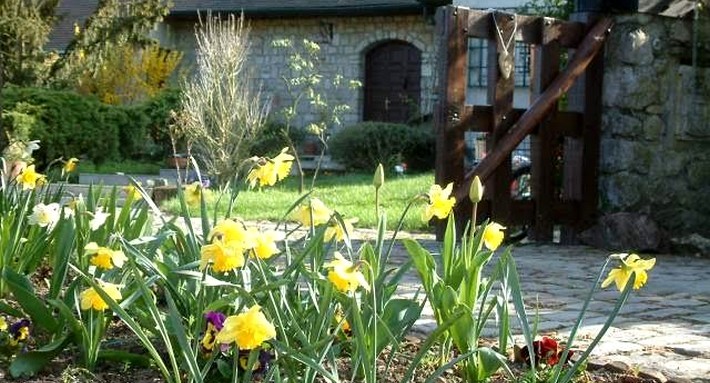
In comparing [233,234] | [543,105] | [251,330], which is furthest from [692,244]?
[251,330]

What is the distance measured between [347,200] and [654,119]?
16.8 feet

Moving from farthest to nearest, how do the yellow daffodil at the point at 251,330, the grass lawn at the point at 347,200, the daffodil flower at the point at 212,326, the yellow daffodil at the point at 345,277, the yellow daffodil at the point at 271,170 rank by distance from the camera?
1. the grass lawn at the point at 347,200
2. the yellow daffodil at the point at 271,170
3. the daffodil flower at the point at 212,326
4. the yellow daffodil at the point at 345,277
5. the yellow daffodil at the point at 251,330

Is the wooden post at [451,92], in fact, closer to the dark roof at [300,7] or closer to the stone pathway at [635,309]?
the stone pathway at [635,309]

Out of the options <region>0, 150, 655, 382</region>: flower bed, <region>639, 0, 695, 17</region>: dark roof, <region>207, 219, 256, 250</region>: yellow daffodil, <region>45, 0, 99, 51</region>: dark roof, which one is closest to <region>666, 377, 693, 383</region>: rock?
<region>0, 150, 655, 382</region>: flower bed

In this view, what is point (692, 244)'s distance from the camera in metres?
7.95

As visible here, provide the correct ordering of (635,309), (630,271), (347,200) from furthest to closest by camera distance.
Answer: (347,200) < (635,309) < (630,271)

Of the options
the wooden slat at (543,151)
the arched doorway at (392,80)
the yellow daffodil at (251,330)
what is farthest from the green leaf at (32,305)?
the arched doorway at (392,80)

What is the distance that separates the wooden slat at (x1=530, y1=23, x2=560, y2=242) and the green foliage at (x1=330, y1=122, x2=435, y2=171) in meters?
9.91

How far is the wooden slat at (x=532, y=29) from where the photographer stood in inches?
301

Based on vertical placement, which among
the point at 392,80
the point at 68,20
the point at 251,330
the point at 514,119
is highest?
the point at 68,20

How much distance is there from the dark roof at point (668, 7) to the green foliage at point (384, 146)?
10075 mm

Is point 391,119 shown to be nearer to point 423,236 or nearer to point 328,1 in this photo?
point 328,1

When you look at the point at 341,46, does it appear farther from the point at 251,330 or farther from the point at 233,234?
the point at 251,330

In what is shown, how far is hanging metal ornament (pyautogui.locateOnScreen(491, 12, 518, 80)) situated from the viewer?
25.2 feet
